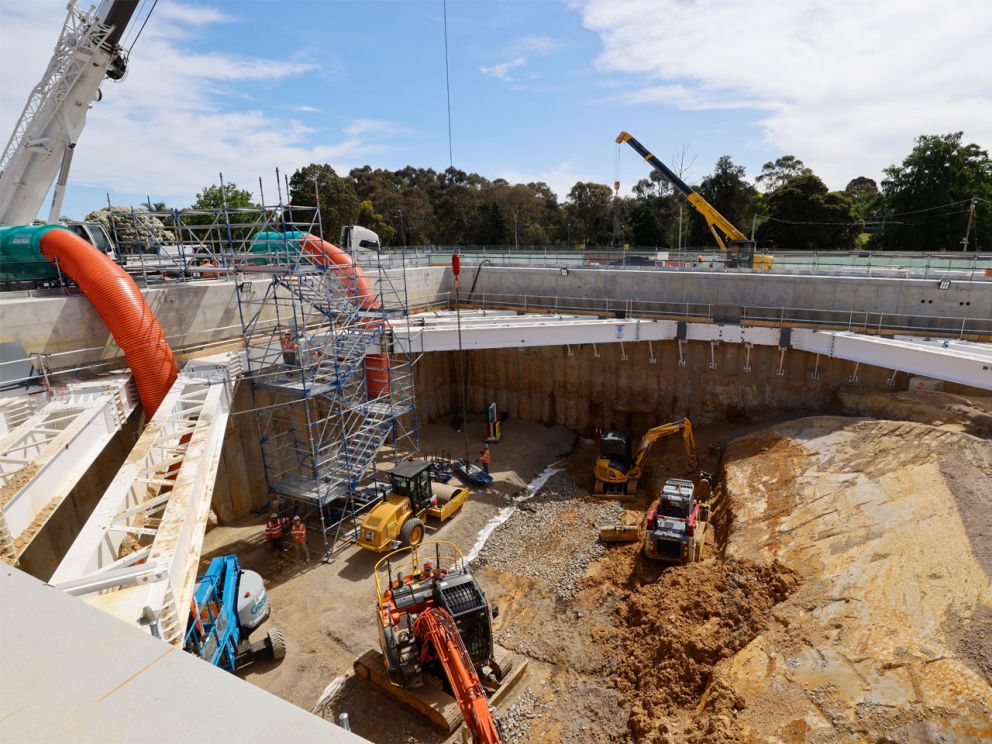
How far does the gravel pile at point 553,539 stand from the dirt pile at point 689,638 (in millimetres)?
2218

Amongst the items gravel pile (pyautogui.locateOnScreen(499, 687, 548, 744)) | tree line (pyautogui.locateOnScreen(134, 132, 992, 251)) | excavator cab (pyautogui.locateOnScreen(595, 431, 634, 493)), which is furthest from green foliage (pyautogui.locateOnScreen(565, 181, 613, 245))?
gravel pile (pyautogui.locateOnScreen(499, 687, 548, 744))

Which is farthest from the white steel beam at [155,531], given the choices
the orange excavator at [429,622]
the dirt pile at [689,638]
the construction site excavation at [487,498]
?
the dirt pile at [689,638]

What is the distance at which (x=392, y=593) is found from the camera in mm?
10602

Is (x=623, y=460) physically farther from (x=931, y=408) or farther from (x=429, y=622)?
(x=429, y=622)

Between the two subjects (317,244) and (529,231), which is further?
(529,231)

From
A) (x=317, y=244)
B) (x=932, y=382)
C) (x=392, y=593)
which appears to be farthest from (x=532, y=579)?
(x=932, y=382)

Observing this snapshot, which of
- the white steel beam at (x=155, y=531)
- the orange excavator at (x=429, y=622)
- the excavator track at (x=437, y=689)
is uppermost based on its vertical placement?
the white steel beam at (x=155, y=531)

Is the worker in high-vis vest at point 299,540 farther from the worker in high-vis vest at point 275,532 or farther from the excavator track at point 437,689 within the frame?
the excavator track at point 437,689

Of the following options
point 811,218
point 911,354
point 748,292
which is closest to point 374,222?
point 811,218

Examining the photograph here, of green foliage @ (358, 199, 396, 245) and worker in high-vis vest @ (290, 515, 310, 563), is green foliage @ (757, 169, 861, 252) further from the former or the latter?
worker in high-vis vest @ (290, 515, 310, 563)

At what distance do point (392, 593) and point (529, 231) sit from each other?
5543cm

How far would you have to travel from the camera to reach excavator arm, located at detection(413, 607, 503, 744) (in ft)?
26.2

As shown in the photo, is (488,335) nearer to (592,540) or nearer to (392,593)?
(592,540)

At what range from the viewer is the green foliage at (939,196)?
129ft
